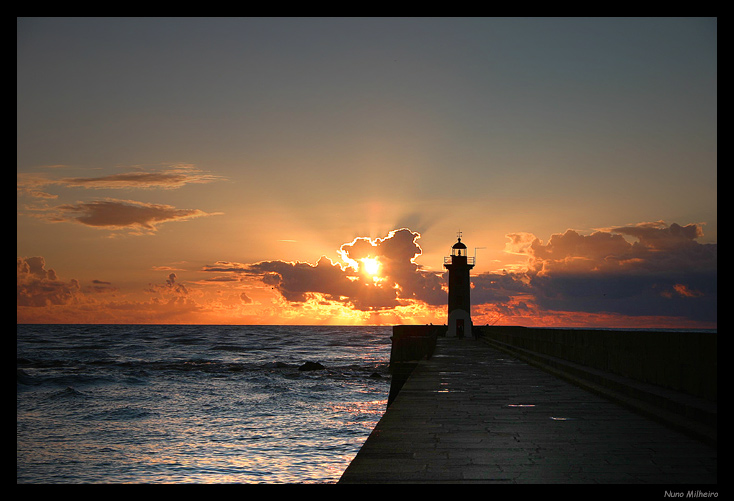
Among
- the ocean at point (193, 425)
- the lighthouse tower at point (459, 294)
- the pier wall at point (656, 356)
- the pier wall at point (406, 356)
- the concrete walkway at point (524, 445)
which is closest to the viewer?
the concrete walkway at point (524, 445)

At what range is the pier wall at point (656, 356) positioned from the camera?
9086 millimetres

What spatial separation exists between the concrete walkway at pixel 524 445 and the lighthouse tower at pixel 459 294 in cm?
4200

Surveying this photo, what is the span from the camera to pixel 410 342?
2531 cm

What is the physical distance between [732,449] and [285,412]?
21.5m

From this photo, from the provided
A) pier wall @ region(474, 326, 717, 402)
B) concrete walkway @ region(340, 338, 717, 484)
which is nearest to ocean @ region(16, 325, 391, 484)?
concrete walkway @ region(340, 338, 717, 484)

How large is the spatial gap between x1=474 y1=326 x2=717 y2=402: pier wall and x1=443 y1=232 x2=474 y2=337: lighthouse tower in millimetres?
35400

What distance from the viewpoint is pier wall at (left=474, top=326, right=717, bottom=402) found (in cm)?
909

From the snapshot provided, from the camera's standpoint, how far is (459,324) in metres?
54.9

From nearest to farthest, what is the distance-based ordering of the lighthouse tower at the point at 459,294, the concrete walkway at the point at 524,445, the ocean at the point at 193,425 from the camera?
the concrete walkway at the point at 524,445 → the ocean at the point at 193,425 → the lighthouse tower at the point at 459,294

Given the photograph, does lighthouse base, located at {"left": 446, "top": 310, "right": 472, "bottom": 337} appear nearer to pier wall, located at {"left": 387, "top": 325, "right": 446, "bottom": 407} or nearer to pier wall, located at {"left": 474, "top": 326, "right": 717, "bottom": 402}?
pier wall, located at {"left": 387, "top": 325, "right": 446, "bottom": 407}

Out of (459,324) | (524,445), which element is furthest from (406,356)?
(459,324)

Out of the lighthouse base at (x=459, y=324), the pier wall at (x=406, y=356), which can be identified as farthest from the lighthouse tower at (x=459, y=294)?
the pier wall at (x=406, y=356)

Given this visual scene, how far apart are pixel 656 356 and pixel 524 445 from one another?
16.3 ft

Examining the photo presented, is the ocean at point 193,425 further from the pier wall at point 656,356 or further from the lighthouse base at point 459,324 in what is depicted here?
the lighthouse base at point 459,324
